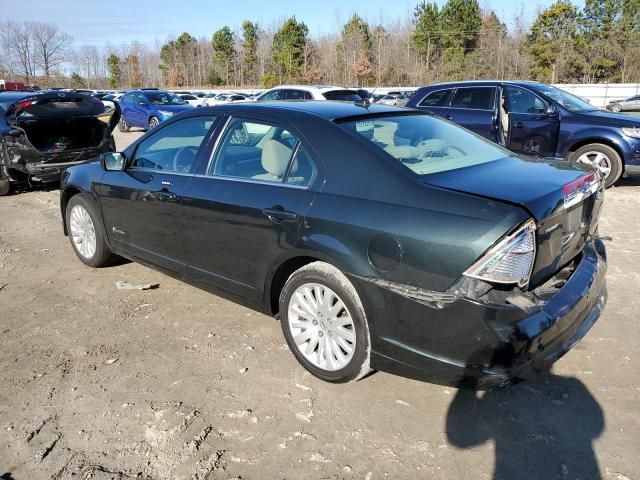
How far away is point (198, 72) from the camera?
78.0 m

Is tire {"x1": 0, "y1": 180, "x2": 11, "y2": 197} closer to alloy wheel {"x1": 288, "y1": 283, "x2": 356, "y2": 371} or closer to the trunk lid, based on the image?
alloy wheel {"x1": 288, "y1": 283, "x2": 356, "y2": 371}

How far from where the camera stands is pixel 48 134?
8711 mm

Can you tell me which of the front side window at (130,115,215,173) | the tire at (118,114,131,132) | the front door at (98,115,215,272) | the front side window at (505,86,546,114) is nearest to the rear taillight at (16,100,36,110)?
the front door at (98,115,215,272)

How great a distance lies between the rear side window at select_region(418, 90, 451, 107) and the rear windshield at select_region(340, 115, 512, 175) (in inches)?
222

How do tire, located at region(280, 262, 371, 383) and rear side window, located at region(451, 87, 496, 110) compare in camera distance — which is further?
rear side window, located at region(451, 87, 496, 110)

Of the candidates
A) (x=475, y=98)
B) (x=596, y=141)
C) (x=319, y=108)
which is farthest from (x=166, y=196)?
(x=596, y=141)

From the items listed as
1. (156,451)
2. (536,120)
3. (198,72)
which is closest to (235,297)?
(156,451)

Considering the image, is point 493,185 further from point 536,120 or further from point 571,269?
point 536,120

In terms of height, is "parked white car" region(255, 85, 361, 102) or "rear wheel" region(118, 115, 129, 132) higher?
"parked white car" region(255, 85, 361, 102)

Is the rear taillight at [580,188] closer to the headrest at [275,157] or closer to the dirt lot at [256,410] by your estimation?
the dirt lot at [256,410]

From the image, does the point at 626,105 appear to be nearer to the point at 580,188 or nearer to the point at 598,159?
the point at 598,159

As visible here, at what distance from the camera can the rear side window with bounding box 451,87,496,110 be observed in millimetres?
8656

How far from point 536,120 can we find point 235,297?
670cm

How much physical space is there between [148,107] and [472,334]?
1771cm
